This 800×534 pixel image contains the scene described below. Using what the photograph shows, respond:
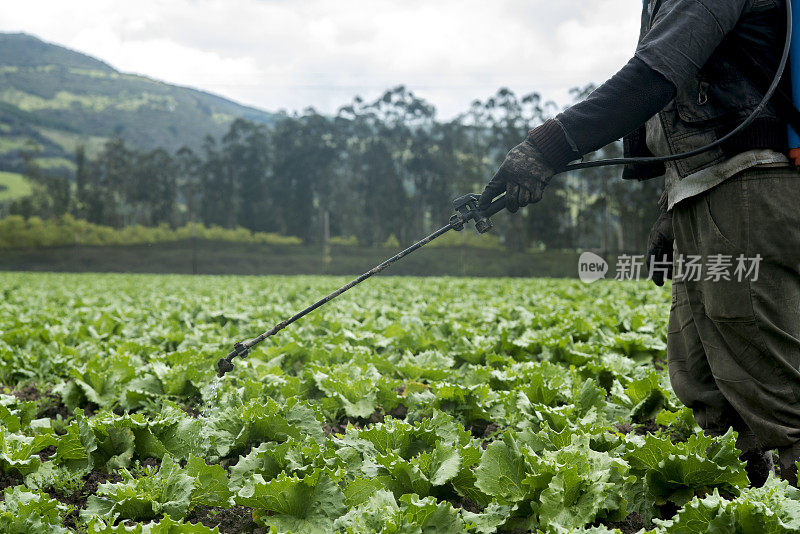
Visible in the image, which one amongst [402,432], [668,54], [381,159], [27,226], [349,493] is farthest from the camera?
[381,159]

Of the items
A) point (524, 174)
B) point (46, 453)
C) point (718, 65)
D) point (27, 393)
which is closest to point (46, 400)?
point (27, 393)

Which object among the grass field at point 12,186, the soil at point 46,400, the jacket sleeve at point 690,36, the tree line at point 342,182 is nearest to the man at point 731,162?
the jacket sleeve at point 690,36

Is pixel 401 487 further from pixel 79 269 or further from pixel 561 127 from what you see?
pixel 79 269

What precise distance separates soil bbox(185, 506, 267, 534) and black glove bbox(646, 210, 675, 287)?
181 cm

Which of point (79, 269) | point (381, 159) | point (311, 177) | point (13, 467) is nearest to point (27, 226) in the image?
point (79, 269)

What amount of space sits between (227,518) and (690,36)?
2.29m

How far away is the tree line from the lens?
41.1m

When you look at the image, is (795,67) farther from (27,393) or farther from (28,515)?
(27,393)

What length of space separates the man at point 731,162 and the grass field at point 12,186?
87.5 meters

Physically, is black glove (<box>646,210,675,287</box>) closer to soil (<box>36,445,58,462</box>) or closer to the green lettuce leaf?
the green lettuce leaf

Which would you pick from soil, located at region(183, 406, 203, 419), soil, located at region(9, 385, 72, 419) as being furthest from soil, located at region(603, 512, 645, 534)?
soil, located at region(9, 385, 72, 419)

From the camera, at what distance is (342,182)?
52.6 metres

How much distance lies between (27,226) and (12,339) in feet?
136

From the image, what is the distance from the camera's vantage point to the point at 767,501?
63.1 inches
